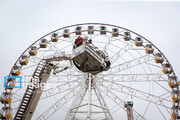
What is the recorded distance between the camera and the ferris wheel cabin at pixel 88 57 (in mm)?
15758

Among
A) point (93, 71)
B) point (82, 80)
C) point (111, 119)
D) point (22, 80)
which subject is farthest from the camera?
point (22, 80)

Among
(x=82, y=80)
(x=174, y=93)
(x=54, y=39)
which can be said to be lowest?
(x=174, y=93)

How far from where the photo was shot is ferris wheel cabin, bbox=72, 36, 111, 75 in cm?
1576

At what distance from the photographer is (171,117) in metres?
18.9

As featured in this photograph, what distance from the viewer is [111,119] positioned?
52.7 ft

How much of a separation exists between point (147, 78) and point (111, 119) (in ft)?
17.7

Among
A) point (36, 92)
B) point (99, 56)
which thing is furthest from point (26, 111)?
point (99, 56)

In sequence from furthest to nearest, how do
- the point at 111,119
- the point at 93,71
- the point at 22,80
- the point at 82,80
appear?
1. the point at 22,80
2. the point at 82,80
3. the point at 93,71
4. the point at 111,119

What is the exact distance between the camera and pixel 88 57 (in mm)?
16141

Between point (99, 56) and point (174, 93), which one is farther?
point (174, 93)

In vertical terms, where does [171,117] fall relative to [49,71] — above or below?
below

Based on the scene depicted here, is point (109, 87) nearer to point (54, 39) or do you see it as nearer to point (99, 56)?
point (99, 56)

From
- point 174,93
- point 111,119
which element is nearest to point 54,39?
point 111,119

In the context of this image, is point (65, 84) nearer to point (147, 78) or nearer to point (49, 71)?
point (49, 71)
